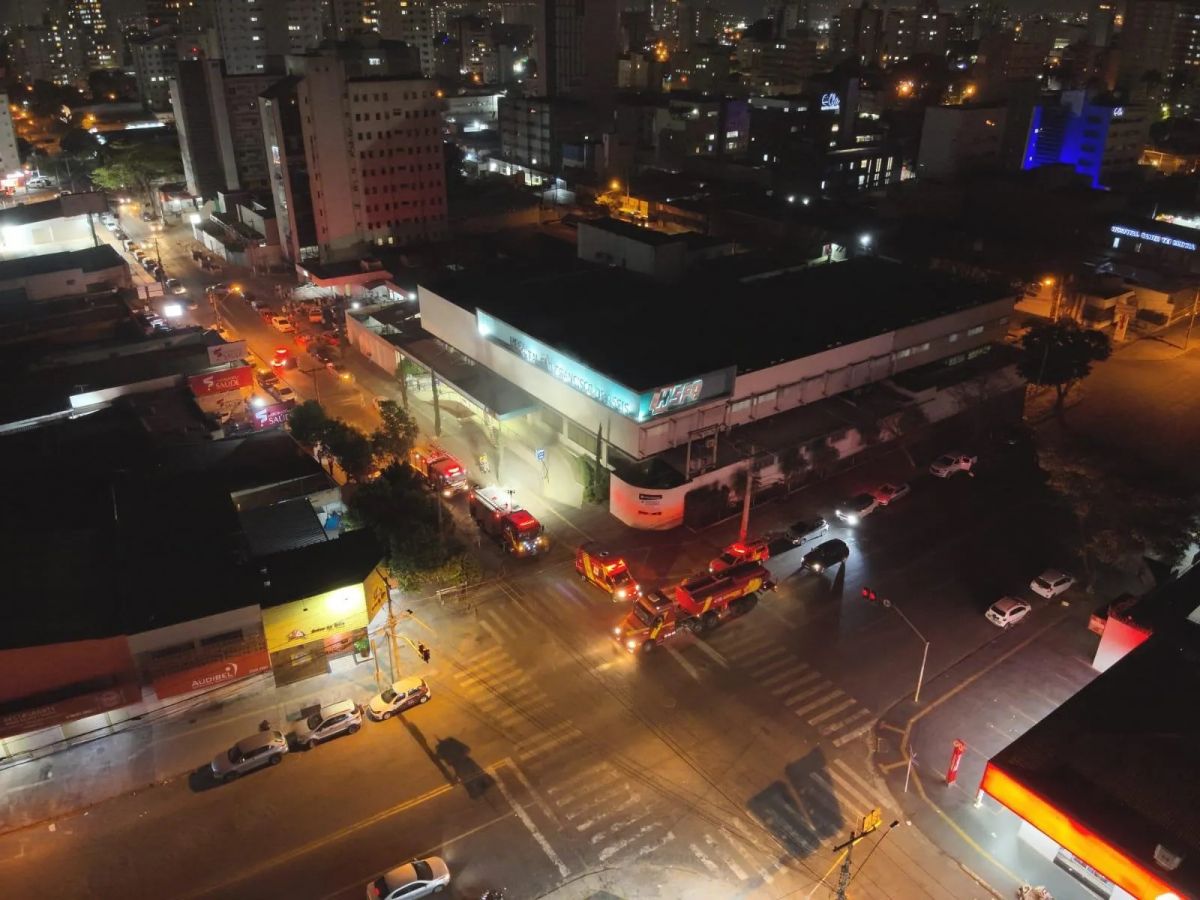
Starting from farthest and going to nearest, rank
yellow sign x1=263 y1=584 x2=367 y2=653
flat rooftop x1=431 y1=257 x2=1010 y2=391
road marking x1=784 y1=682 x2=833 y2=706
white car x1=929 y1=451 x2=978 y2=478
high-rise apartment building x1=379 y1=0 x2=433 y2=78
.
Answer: high-rise apartment building x1=379 y1=0 x2=433 y2=78 → white car x1=929 y1=451 x2=978 y2=478 → flat rooftop x1=431 y1=257 x2=1010 y2=391 → road marking x1=784 y1=682 x2=833 y2=706 → yellow sign x1=263 y1=584 x2=367 y2=653

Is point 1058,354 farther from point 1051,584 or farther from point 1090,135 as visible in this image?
point 1090,135

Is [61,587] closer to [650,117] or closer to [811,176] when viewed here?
[811,176]

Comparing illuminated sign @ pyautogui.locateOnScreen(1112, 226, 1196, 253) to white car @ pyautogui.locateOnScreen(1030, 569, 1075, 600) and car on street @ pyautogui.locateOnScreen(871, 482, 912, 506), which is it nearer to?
car on street @ pyautogui.locateOnScreen(871, 482, 912, 506)

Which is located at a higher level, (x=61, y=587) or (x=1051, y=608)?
(x=61, y=587)

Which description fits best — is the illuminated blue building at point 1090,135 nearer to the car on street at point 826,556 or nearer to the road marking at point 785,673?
the car on street at point 826,556

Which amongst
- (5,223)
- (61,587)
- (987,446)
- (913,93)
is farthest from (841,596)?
(913,93)

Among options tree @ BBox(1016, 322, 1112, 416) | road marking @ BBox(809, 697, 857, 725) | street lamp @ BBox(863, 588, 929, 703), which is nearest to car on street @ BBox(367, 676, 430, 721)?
road marking @ BBox(809, 697, 857, 725)
